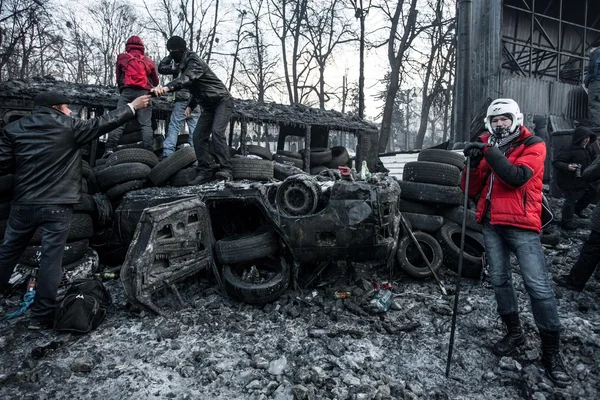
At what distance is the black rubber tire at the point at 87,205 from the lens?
13.7ft

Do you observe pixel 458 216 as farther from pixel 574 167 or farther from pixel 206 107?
pixel 206 107

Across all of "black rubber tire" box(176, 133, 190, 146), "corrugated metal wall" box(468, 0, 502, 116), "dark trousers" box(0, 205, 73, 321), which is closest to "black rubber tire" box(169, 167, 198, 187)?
"dark trousers" box(0, 205, 73, 321)

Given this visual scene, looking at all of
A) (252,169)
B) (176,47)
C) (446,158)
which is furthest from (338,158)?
(176,47)

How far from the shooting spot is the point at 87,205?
4273 millimetres

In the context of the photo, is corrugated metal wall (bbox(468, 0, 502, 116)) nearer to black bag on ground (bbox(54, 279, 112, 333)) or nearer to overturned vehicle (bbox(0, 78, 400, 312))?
overturned vehicle (bbox(0, 78, 400, 312))

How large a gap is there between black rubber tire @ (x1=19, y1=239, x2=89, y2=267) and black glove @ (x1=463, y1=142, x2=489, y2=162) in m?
4.39

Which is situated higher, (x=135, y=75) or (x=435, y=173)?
(x=135, y=75)

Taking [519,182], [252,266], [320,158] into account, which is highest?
[320,158]

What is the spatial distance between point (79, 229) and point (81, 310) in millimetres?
1525

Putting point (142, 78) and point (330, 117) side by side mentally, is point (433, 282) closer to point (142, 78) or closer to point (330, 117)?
point (142, 78)

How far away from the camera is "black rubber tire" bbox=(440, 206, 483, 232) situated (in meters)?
4.40

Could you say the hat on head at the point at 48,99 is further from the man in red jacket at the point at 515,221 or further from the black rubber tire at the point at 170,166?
the man in red jacket at the point at 515,221

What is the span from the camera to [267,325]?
127 inches

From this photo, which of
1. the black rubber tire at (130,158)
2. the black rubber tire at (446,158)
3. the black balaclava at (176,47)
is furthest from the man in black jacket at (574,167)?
the black rubber tire at (130,158)
